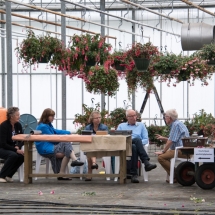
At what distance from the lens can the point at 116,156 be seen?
912 cm

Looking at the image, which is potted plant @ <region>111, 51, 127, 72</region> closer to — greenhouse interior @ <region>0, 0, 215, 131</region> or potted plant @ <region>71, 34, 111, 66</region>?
potted plant @ <region>71, 34, 111, 66</region>

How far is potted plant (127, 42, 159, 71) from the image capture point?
40.5 feet

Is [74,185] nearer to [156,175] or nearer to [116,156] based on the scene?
[116,156]

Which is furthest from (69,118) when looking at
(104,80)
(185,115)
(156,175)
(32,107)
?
(156,175)

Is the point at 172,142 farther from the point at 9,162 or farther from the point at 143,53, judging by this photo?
the point at 143,53

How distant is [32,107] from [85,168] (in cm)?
1478

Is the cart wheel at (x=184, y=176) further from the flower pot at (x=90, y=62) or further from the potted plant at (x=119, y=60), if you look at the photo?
the potted plant at (x=119, y=60)

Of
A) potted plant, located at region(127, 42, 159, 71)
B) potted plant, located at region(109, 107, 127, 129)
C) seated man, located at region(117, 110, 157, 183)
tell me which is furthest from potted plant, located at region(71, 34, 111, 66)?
seated man, located at region(117, 110, 157, 183)

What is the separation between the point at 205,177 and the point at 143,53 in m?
4.62

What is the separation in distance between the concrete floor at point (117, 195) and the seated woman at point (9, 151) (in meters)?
0.19

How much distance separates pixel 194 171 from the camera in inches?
339

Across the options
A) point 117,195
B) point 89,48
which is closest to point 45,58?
point 89,48

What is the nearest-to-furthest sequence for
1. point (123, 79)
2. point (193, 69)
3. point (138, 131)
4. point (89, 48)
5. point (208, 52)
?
1. point (138, 131)
2. point (208, 52)
3. point (89, 48)
4. point (193, 69)
5. point (123, 79)

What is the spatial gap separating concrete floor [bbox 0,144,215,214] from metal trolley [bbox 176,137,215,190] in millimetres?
114
